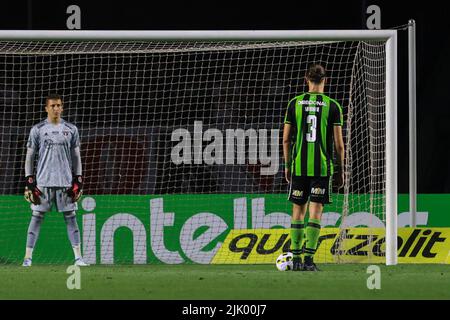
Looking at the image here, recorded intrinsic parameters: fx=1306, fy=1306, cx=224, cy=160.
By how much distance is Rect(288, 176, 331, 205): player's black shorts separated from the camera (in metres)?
9.68

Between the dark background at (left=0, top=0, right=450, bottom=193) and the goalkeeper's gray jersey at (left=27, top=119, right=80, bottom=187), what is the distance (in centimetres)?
103

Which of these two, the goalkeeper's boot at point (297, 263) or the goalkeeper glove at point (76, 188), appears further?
the goalkeeper glove at point (76, 188)

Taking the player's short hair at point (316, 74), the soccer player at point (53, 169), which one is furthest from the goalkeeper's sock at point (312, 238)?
the soccer player at point (53, 169)

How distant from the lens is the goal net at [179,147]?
1177 cm

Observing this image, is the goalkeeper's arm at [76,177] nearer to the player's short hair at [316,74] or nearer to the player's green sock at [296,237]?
the player's green sock at [296,237]

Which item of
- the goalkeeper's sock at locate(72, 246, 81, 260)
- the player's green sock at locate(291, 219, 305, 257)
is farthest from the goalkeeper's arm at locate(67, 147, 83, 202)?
the player's green sock at locate(291, 219, 305, 257)

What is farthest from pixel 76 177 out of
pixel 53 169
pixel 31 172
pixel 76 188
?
pixel 31 172

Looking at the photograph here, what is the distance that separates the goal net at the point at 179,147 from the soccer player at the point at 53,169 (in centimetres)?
67

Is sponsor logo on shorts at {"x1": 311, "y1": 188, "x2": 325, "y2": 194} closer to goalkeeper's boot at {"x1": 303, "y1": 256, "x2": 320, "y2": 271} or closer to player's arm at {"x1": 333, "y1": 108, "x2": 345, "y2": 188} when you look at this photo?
player's arm at {"x1": 333, "y1": 108, "x2": 345, "y2": 188}

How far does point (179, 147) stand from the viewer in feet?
39.5

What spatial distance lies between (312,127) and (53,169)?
2.57m

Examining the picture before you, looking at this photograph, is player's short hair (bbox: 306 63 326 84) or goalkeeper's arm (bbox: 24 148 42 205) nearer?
player's short hair (bbox: 306 63 326 84)

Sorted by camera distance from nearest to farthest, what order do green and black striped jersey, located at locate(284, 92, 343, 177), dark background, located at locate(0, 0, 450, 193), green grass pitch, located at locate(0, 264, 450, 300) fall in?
green grass pitch, located at locate(0, 264, 450, 300)
green and black striped jersey, located at locate(284, 92, 343, 177)
dark background, located at locate(0, 0, 450, 193)

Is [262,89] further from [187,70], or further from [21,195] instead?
[21,195]
